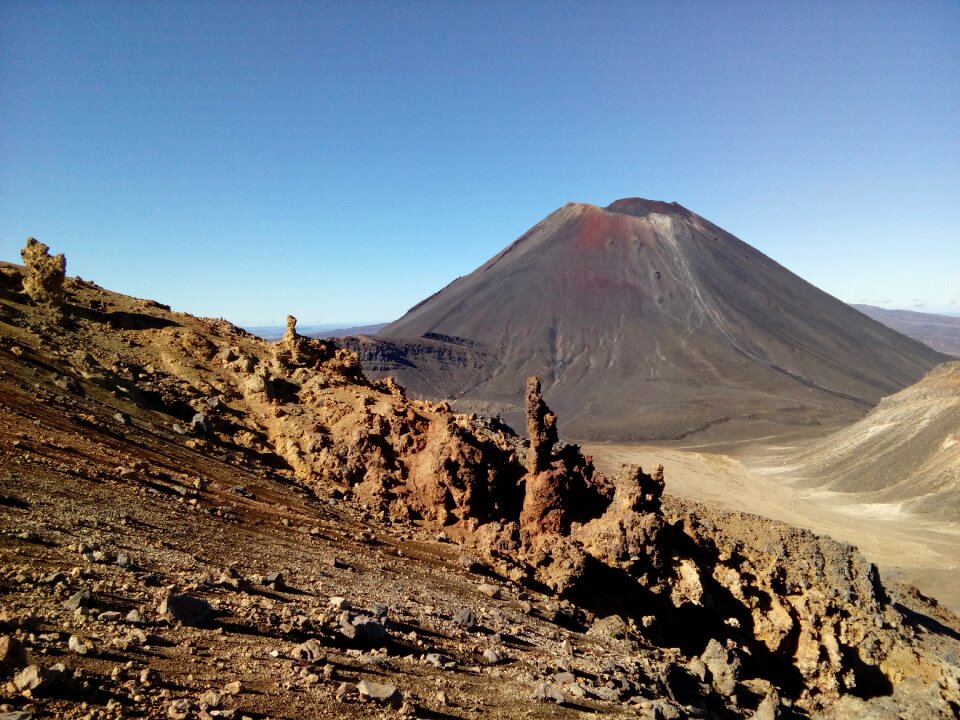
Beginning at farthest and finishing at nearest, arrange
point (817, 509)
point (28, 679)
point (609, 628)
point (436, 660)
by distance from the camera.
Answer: point (817, 509)
point (609, 628)
point (436, 660)
point (28, 679)

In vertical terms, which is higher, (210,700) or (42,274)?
(42,274)

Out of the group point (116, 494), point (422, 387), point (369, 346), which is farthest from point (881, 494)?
point (369, 346)

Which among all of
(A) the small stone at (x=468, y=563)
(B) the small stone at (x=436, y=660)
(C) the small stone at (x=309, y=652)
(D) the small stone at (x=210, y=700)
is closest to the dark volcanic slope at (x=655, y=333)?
(A) the small stone at (x=468, y=563)

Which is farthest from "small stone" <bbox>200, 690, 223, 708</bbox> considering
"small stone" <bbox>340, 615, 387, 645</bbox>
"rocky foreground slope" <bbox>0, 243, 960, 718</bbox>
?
"small stone" <bbox>340, 615, 387, 645</bbox>

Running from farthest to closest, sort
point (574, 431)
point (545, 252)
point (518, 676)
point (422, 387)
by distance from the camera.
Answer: point (545, 252), point (422, 387), point (574, 431), point (518, 676)

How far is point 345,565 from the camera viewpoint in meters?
7.10

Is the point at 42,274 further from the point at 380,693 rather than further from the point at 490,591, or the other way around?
the point at 380,693

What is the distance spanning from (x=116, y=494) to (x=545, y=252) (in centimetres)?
9383

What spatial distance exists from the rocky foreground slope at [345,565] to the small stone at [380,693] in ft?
0.05

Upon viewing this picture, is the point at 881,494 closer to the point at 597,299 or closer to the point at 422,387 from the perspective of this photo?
the point at 422,387

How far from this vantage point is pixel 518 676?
5.62 m

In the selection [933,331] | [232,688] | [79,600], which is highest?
[933,331]

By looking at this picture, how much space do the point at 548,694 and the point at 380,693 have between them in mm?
1866

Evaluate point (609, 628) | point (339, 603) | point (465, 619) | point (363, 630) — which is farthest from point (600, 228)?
point (363, 630)
